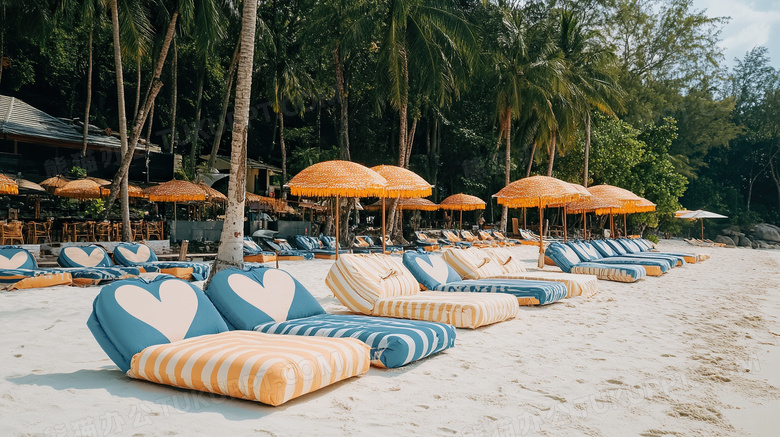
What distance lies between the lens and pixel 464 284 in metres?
7.35

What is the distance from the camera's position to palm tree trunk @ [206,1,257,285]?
750 cm

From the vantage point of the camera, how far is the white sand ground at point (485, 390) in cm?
290

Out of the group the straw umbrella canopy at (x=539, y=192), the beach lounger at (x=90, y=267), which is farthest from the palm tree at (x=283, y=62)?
the beach lounger at (x=90, y=267)

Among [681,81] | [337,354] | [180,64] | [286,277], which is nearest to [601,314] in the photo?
[286,277]

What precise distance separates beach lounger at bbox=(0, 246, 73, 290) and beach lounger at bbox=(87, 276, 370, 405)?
582 cm

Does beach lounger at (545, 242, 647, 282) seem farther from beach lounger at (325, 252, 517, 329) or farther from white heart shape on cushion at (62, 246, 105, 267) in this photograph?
white heart shape on cushion at (62, 246, 105, 267)

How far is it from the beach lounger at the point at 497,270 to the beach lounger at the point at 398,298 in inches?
59.9

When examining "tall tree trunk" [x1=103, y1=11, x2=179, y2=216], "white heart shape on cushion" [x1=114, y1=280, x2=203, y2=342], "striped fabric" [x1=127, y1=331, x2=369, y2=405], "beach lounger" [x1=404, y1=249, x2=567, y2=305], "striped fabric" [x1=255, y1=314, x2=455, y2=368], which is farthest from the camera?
"tall tree trunk" [x1=103, y1=11, x2=179, y2=216]

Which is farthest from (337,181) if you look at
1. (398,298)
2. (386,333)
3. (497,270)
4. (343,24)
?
(343,24)

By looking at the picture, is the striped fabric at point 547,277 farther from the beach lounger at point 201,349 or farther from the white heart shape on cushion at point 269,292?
the beach lounger at point 201,349

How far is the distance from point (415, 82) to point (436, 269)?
46.5 ft

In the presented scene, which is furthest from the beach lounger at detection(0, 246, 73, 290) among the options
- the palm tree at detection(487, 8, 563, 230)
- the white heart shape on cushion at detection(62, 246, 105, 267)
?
the palm tree at detection(487, 8, 563, 230)

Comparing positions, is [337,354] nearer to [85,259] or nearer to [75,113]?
[85,259]

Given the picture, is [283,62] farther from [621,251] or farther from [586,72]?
[621,251]
